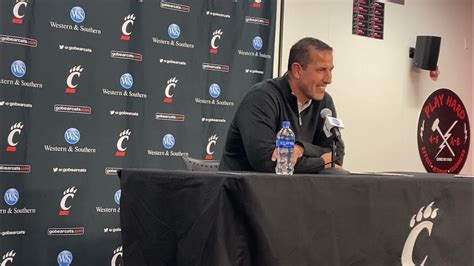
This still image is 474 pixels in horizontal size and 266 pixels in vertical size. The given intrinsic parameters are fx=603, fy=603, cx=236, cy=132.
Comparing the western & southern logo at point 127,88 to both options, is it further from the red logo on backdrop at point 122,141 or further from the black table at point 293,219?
the black table at point 293,219

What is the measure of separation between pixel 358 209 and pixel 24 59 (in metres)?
2.52

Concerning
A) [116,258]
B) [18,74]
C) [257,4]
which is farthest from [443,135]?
[18,74]

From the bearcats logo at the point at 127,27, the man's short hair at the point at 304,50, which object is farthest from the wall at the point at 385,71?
the man's short hair at the point at 304,50

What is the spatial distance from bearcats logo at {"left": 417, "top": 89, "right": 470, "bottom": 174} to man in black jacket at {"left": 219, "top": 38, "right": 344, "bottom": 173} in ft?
10.8

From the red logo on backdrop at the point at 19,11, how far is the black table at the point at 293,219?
1.76 metres

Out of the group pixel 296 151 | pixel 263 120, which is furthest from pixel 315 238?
pixel 263 120

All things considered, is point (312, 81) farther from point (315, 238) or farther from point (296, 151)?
point (315, 238)

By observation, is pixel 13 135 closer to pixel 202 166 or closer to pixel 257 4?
pixel 202 166

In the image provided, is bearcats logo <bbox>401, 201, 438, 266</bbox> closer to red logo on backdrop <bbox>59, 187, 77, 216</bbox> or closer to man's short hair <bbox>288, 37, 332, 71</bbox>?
man's short hair <bbox>288, 37, 332, 71</bbox>

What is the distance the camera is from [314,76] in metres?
2.94

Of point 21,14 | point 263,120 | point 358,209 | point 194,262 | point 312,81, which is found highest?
point 21,14

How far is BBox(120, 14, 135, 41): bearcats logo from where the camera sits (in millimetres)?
4191

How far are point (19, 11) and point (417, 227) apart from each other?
9.07 ft

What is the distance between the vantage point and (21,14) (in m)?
3.79
